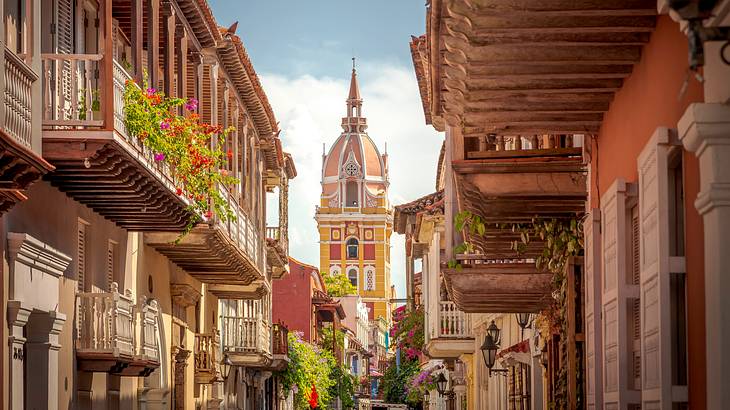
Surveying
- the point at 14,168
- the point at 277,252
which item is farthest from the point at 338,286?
the point at 14,168

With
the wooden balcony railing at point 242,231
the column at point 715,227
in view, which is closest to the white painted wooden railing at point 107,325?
the wooden balcony railing at point 242,231

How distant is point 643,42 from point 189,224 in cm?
1094

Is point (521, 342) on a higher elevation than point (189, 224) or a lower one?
lower

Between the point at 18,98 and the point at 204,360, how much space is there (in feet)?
51.1

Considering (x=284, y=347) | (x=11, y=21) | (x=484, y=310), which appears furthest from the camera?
(x=284, y=347)

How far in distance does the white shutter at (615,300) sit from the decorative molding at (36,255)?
6229mm

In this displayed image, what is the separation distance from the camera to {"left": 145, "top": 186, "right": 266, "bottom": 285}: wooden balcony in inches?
814

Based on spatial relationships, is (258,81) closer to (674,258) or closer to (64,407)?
(64,407)

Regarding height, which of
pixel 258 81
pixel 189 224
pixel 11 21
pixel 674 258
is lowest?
pixel 674 258

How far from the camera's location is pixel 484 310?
69.9 feet

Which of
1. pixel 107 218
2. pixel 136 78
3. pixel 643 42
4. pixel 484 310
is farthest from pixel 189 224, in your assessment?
pixel 643 42

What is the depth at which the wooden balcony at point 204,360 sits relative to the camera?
26672 mm

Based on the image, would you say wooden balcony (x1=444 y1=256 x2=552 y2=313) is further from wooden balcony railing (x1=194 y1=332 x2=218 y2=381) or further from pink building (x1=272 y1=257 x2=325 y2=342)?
pink building (x1=272 y1=257 x2=325 y2=342)

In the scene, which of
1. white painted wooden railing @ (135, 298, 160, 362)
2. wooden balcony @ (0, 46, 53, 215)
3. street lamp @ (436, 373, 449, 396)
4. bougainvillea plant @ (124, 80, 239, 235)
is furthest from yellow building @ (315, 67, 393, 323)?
wooden balcony @ (0, 46, 53, 215)
